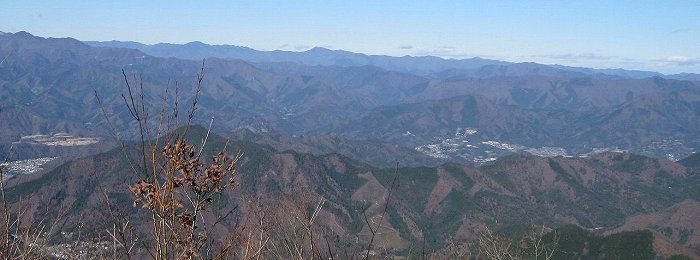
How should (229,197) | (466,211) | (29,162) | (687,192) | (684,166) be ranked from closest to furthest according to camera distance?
(229,197) → (466,211) → (687,192) → (684,166) → (29,162)

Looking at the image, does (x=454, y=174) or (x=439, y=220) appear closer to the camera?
(x=439, y=220)

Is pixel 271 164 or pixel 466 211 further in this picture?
pixel 271 164

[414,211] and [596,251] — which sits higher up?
[596,251]

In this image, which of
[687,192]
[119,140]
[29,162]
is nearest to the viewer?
[119,140]

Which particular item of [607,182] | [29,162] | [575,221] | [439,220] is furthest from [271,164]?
[29,162]

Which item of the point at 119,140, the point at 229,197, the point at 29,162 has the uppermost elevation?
the point at 119,140

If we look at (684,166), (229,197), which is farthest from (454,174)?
(684,166)

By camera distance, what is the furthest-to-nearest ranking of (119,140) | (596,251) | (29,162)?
(29,162) < (596,251) < (119,140)

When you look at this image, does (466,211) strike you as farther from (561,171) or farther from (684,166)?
(684,166)

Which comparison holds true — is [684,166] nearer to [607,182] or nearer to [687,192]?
[687,192]
